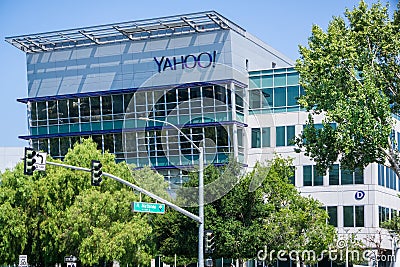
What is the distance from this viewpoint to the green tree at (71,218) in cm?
5122

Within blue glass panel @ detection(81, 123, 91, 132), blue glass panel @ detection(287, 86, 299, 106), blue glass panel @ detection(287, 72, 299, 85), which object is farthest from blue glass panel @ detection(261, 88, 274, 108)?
blue glass panel @ detection(81, 123, 91, 132)

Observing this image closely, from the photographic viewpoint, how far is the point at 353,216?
220 ft

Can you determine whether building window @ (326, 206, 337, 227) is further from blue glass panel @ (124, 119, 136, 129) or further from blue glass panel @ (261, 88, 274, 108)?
blue glass panel @ (124, 119, 136, 129)

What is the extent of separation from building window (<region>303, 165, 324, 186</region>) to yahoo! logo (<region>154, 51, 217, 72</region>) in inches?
475

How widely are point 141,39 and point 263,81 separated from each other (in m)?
11.5

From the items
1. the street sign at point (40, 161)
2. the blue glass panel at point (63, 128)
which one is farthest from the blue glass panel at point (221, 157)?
the street sign at point (40, 161)

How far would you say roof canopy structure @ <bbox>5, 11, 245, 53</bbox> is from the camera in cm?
6788

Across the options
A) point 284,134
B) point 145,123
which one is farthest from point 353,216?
point 145,123

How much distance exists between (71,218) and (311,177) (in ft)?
81.4

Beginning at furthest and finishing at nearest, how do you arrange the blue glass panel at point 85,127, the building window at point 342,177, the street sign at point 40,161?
the blue glass panel at point 85,127 → the building window at point 342,177 → the street sign at point 40,161

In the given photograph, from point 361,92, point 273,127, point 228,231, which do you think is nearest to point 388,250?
point 273,127

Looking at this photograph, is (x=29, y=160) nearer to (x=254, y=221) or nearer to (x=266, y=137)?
(x=254, y=221)

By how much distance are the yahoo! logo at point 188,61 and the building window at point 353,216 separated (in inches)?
659

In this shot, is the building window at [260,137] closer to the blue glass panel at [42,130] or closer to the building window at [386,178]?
the building window at [386,178]
